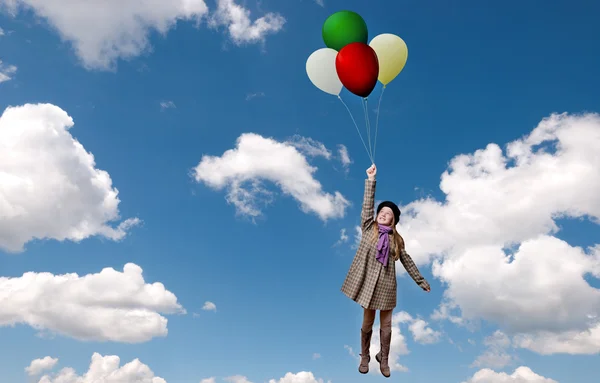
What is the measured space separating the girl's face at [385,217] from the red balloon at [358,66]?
1.97 m

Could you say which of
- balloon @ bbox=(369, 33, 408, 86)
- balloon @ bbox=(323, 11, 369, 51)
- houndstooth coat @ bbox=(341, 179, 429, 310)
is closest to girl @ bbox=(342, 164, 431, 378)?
houndstooth coat @ bbox=(341, 179, 429, 310)

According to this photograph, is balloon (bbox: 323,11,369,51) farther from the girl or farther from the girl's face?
the girl's face

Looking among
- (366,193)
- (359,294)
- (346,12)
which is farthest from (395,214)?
(346,12)

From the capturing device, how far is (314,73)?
8.99m

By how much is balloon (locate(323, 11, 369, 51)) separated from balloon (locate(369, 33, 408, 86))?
26 cm

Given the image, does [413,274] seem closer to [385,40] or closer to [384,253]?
[384,253]

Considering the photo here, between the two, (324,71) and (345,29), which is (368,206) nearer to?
(324,71)

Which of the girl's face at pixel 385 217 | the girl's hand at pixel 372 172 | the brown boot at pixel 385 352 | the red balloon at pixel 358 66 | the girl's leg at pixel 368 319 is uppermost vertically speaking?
the red balloon at pixel 358 66

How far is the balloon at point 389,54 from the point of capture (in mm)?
8859

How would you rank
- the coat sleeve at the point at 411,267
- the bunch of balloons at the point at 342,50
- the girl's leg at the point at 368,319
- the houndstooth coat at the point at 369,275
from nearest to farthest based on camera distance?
1. the houndstooth coat at the point at 369,275
2. the girl's leg at the point at 368,319
3. the coat sleeve at the point at 411,267
4. the bunch of balloons at the point at 342,50

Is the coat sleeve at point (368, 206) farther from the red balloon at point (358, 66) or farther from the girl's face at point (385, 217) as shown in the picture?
the red balloon at point (358, 66)

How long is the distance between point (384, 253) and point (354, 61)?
3.00 meters

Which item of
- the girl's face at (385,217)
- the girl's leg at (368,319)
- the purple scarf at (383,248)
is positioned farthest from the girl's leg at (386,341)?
the girl's face at (385,217)

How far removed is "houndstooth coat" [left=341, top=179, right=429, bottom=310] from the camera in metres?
7.68
